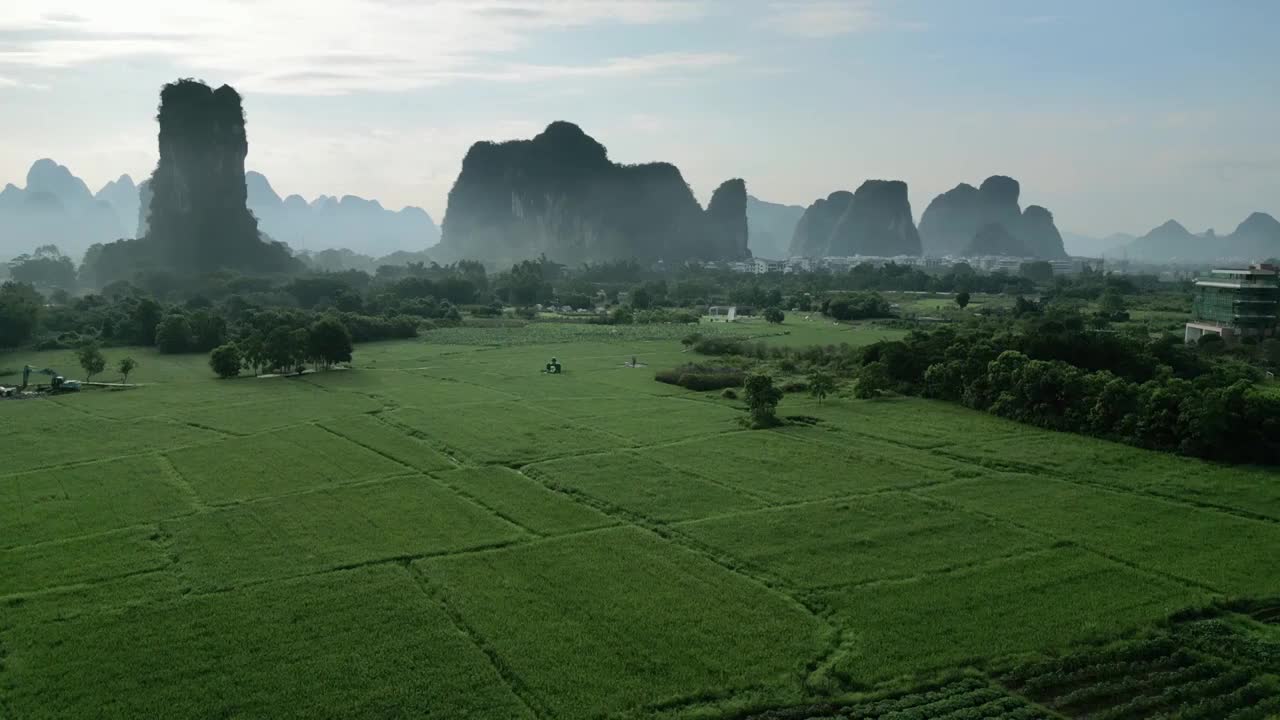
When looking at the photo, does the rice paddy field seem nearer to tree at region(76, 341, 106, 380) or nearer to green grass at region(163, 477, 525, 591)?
green grass at region(163, 477, 525, 591)

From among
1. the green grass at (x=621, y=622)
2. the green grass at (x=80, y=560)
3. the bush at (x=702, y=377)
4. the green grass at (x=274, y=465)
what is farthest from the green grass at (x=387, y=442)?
the bush at (x=702, y=377)

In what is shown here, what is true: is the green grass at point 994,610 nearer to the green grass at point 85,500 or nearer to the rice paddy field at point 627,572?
the rice paddy field at point 627,572

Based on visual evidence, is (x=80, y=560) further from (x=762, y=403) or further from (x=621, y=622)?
(x=762, y=403)

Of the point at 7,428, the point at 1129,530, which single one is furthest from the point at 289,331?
the point at 1129,530

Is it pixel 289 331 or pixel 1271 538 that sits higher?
pixel 289 331

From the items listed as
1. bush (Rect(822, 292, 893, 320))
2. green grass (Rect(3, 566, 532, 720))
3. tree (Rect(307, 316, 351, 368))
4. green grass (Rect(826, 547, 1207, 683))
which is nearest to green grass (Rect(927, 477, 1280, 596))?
green grass (Rect(826, 547, 1207, 683))

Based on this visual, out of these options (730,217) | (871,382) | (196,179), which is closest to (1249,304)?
(871,382)

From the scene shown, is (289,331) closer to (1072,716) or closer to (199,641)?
(199,641)
